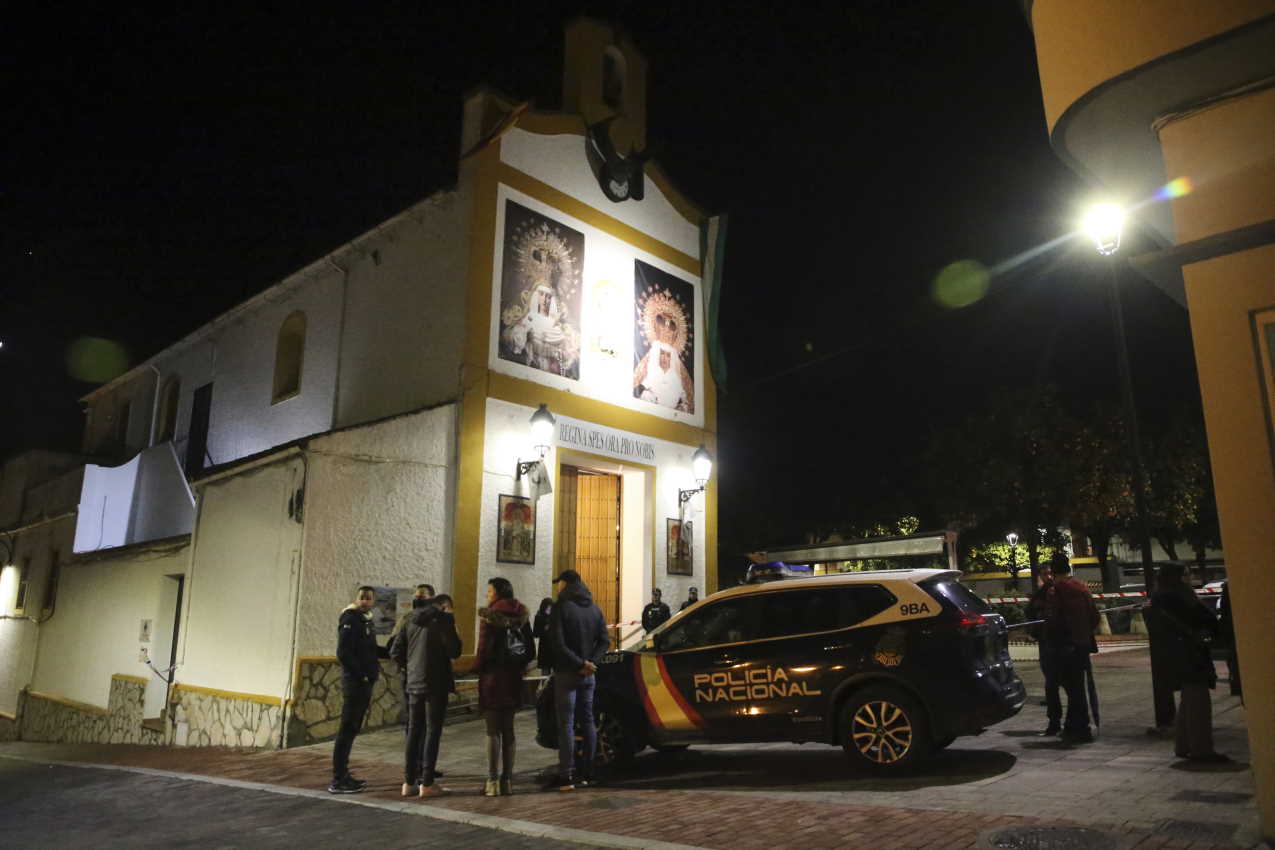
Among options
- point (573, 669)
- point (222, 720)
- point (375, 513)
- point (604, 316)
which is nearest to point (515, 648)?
point (573, 669)

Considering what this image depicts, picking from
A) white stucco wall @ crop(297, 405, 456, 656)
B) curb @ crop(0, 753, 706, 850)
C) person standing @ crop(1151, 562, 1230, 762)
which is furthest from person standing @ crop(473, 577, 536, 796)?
person standing @ crop(1151, 562, 1230, 762)

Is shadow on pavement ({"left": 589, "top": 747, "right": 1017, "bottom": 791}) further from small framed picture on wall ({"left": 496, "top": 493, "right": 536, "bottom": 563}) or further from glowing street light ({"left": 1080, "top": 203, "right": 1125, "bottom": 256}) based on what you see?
glowing street light ({"left": 1080, "top": 203, "right": 1125, "bottom": 256})

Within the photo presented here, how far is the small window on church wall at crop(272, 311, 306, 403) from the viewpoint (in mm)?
18859

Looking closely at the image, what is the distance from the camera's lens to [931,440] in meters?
31.4

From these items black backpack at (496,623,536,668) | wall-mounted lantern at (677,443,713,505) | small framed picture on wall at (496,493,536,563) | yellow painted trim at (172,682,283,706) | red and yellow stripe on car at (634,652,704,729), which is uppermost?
wall-mounted lantern at (677,443,713,505)

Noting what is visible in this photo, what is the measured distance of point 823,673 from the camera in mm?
7734

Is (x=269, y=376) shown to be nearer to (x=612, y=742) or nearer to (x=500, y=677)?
(x=500, y=677)

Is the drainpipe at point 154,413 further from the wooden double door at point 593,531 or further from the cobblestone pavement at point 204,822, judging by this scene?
the cobblestone pavement at point 204,822

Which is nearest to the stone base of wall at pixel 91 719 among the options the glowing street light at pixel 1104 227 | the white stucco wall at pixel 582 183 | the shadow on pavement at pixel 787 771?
the shadow on pavement at pixel 787 771

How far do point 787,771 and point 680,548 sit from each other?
28.5 feet

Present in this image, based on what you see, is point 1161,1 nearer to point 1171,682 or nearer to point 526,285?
point 1171,682

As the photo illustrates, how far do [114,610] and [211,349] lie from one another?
7.24 m

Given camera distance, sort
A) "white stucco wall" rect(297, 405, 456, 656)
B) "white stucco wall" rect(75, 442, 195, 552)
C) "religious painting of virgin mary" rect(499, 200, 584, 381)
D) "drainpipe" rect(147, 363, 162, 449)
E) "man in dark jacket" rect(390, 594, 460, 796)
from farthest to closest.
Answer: "drainpipe" rect(147, 363, 162, 449) → "white stucco wall" rect(75, 442, 195, 552) → "religious painting of virgin mary" rect(499, 200, 584, 381) → "white stucco wall" rect(297, 405, 456, 656) → "man in dark jacket" rect(390, 594, 460, 796)

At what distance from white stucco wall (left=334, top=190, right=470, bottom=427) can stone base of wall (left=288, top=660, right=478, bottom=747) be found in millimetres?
4480
